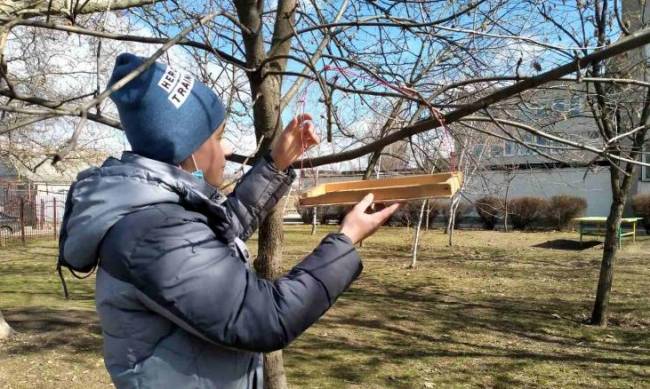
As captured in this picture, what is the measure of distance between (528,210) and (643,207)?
4.38m

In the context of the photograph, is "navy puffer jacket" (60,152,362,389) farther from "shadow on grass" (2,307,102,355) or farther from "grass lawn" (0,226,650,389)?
"shadow on grass" (2,307,102,355)

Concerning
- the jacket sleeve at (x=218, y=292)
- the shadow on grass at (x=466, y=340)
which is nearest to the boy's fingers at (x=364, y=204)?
the jacket sleeve at (x=218, y=292)

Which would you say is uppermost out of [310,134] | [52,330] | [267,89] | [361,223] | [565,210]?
[267,89]

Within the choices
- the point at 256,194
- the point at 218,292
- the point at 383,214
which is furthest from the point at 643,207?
the point at 218,292

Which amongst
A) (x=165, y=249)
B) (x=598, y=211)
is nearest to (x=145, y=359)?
(x=165, y=249)

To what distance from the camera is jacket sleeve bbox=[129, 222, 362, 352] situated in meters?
1.09

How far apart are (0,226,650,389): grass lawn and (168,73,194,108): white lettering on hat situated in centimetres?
386

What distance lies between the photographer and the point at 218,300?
43.4 inches

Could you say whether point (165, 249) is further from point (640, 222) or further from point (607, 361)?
point (640, 222)

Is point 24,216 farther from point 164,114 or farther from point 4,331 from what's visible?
point 164,114

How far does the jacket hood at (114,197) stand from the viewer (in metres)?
1.14

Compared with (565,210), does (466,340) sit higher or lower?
lower

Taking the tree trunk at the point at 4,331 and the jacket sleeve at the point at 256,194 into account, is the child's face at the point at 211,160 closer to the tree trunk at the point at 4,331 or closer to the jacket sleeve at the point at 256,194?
the jacket sleeve at the point at 256,194

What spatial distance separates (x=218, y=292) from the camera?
1.11 metres
